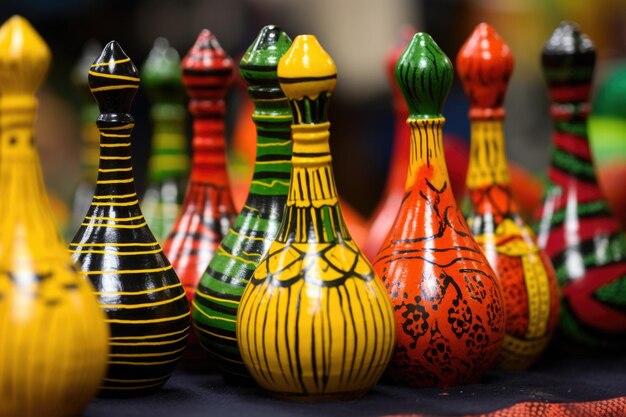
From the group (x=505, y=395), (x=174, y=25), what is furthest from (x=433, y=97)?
(x=174, y=25)

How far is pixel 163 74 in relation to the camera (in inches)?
49.1

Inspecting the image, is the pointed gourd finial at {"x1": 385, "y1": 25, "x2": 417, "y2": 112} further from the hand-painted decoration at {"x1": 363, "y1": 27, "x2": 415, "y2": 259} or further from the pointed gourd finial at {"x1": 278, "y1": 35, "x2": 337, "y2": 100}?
the pointed gourd finial at {"x1": 278, "y1": 35, "x2": 337, "y2": 100}

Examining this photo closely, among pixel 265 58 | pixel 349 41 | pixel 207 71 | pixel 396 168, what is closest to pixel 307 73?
pixel 265 58

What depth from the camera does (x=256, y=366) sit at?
843mm

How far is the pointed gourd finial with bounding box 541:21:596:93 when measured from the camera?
1.12 meters

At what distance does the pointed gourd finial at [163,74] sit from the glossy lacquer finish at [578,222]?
44cm

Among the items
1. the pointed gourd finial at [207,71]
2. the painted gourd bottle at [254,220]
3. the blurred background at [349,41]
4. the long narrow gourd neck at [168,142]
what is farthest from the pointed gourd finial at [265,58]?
the blurred background at [349,41]

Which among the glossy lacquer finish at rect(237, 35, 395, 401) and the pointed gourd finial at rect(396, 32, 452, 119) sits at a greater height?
the pointed gourd finial at rect(396, 32, 452, 119)

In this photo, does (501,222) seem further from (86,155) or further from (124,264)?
(86,155)

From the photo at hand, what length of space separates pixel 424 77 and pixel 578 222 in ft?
1.10

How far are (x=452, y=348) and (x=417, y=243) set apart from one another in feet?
0.33

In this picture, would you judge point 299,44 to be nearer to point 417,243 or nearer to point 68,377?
point 417,243

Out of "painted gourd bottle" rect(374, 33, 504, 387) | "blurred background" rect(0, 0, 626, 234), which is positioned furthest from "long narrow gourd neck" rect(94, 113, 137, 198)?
"blurred background" rect(0, 0, 626, 234)

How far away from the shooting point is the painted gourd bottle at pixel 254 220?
3.04 feet
